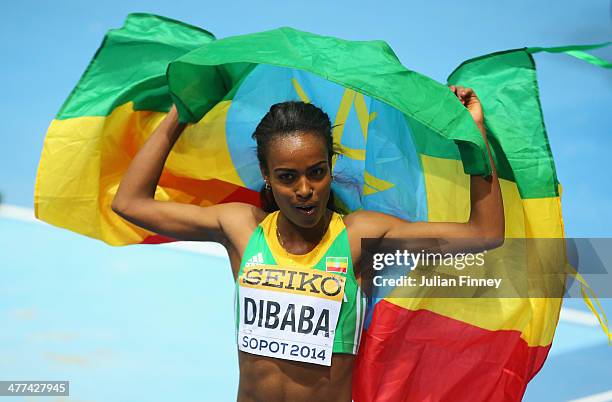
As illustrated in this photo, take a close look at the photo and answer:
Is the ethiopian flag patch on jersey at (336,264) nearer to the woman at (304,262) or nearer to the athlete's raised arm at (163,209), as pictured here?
the woman at (304,262)

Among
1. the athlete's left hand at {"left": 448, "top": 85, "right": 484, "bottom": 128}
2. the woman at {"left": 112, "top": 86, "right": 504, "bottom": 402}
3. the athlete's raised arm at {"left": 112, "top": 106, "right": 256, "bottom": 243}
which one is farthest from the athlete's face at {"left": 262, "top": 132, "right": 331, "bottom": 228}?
the athlete's left hand at {"left": 448, "top": 85, "right": 484, "bottom": 128}

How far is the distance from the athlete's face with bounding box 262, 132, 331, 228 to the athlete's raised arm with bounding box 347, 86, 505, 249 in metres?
0.19

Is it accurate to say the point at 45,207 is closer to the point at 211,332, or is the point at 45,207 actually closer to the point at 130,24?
the point at 130,24

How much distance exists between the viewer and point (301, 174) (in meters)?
2.20

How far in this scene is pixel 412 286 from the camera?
8.55 feet

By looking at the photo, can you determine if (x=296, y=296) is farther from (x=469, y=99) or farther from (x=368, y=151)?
(x=469, y=99)

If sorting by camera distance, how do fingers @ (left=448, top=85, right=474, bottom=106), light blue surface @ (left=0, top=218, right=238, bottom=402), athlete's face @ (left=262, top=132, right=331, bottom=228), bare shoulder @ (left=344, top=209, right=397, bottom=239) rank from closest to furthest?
athlete's face @ (left=262, top=132, right=331, bottom=228), bare shoulder @ (left=344, top=209, right=397, bottom=239), fingers @ (left=448, top=85, right=474, bottom=106), light blue surface @ (left=0, top=218, right=238, bottom=402)

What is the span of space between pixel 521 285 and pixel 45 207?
1598mm

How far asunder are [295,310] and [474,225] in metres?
0.55

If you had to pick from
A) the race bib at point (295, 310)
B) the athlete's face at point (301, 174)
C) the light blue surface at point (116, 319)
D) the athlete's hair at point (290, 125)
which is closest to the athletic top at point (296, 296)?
the race bib at point (295, 310)

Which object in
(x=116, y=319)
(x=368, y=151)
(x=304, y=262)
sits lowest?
(x=116, y=319)

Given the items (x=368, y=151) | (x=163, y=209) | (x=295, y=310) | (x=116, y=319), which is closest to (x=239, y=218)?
(x=163, y=209)

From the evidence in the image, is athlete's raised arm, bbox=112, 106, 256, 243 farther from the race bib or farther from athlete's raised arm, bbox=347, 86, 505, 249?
athlete's raised arm, bbox=347, 86, 505, 249

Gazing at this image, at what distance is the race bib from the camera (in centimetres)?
227
